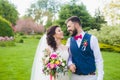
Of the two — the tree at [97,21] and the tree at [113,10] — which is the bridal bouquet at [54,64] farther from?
the tree at [97,21]

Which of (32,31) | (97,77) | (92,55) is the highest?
(92,55)

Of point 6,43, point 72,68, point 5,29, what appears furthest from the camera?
point 5,29

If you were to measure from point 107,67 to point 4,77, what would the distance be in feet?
15.5

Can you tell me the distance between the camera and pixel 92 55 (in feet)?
14.3

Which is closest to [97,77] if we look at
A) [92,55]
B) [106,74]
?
[92,55]

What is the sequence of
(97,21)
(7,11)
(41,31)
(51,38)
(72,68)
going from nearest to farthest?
1. (72,68)
2. (51,38)
3. (97,21)
4. (7,11)
5. (41,31)

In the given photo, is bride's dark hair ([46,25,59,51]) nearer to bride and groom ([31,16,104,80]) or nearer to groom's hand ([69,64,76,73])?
bride and groom ([31,16,104,80])

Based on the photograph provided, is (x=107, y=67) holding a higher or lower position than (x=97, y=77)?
lower

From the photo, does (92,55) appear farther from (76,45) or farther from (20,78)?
(20,78)

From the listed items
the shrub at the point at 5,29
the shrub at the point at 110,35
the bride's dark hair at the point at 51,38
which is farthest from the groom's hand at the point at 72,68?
the shrub at the point at 110,35

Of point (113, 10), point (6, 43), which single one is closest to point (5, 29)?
point (6, 43)

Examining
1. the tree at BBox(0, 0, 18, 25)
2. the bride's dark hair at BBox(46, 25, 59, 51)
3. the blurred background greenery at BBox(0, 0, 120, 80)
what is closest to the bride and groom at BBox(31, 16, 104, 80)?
the bride's dark hair at BBox(46, 25, 59, 51)

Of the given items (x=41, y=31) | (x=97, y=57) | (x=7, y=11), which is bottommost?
(x=41, y=31)

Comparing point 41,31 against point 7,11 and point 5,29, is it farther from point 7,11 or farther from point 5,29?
Answer: point 5,29
